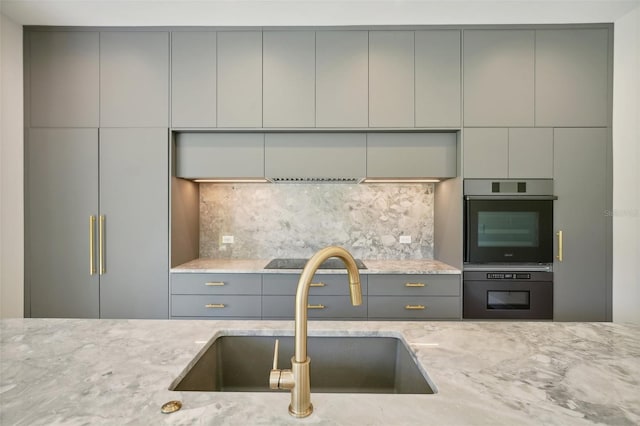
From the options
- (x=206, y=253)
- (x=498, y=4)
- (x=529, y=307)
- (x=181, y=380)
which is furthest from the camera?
(x=206, y=253)

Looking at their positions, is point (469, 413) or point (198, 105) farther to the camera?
point (198, 105)

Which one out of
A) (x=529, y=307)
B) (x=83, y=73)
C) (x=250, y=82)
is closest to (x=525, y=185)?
(x=529, y=307)

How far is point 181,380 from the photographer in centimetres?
89

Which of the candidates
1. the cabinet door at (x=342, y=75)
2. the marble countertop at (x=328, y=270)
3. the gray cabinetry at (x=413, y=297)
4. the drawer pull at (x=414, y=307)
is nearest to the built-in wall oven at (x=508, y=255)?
the gray cabinetry at (x=413, y=297)

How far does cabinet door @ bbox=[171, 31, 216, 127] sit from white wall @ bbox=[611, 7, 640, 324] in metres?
3.06

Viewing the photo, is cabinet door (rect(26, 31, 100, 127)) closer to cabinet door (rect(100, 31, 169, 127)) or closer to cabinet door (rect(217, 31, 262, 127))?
cabinet door (rect(100, 31, 169, 127))

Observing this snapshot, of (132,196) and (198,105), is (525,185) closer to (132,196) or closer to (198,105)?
(198,105)

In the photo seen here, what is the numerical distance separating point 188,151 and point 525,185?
2.61m

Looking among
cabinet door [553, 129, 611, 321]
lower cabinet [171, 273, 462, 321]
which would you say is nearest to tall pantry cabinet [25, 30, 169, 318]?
lower cabinet [171, 273, 462, 321]

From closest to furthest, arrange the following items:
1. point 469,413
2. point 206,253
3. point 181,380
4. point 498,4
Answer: point 469,413 → point 181,380 → point 498,4 → point 206,253

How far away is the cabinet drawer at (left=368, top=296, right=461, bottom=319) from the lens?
249 centimetres

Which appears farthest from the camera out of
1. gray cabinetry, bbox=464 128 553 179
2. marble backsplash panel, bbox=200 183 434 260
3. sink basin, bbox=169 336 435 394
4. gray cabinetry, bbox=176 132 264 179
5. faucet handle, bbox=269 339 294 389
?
marble backsplash panel, bbox=200 183 434 260

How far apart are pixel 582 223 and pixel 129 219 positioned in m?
3.45

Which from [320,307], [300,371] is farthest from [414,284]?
[300,371]
